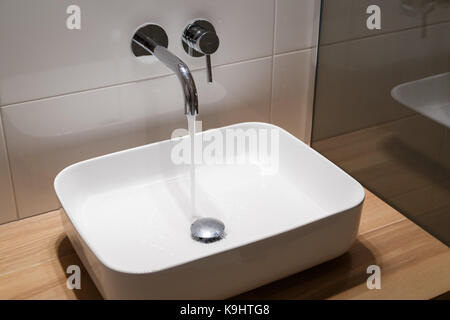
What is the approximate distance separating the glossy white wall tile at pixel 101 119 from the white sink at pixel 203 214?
0.07 metres

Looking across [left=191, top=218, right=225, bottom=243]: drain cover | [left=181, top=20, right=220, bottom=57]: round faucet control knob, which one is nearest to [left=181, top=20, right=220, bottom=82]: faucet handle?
[left=181, top=20, right=220, bottom=57]: round faucet control knob

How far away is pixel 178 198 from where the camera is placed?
46.9 inches

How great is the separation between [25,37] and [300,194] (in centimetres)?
59

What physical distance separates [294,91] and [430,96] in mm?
356

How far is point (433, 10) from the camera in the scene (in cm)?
107

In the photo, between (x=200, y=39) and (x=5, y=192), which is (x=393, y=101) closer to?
(x=200, y=39)

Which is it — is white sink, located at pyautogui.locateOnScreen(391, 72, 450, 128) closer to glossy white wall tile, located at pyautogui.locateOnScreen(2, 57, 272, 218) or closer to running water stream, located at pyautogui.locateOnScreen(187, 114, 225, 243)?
glossy white wall tile, located at pyautogui.locateOnScreen(2, 57, 272, 218)

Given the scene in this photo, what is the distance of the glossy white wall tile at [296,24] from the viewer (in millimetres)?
1295

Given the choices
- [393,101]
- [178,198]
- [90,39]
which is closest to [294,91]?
[393,101]

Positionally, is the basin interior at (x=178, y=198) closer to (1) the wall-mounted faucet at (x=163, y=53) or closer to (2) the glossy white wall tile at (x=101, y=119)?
(2) the glossy white wall tile at (x=101, y=119)

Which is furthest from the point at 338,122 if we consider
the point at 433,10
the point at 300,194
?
the point at 433,10

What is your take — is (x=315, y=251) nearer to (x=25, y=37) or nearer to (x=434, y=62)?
(x=434, y=62)

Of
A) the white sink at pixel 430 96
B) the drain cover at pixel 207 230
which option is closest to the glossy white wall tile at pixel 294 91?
the white sink at pixel 430 96
